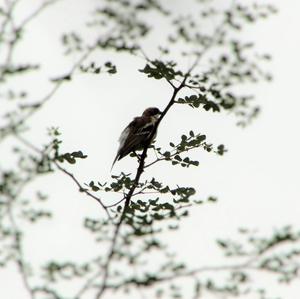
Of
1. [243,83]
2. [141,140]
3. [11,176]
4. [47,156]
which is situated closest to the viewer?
[47,156]

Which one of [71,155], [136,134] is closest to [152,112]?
[136,134]

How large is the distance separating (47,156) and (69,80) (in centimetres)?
205

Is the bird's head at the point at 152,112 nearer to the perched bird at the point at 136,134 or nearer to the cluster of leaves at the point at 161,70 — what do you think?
the perched bird at the point at 136,134

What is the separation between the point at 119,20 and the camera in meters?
8.02

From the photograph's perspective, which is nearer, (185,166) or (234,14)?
(185,166)

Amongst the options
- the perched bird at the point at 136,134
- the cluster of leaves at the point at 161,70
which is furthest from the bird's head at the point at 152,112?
the cluster of leaves at the point at 161,70

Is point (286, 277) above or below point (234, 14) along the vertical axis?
below

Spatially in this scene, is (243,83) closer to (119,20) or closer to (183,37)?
(183,37)

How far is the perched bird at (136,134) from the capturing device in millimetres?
7043

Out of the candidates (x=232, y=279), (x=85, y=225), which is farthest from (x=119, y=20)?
(x=232, y=279)

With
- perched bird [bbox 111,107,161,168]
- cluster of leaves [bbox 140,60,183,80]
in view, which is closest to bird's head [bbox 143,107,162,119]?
perched bird [bbox 111,107,161,168]

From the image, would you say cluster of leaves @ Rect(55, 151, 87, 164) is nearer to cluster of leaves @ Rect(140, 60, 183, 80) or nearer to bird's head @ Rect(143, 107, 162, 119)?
cluster of leaves @ Rect(140, 60, 183, 80)

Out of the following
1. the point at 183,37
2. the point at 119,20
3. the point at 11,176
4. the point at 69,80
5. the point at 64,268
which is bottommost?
the point at 64,268

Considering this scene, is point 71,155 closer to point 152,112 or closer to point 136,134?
point 136,134
